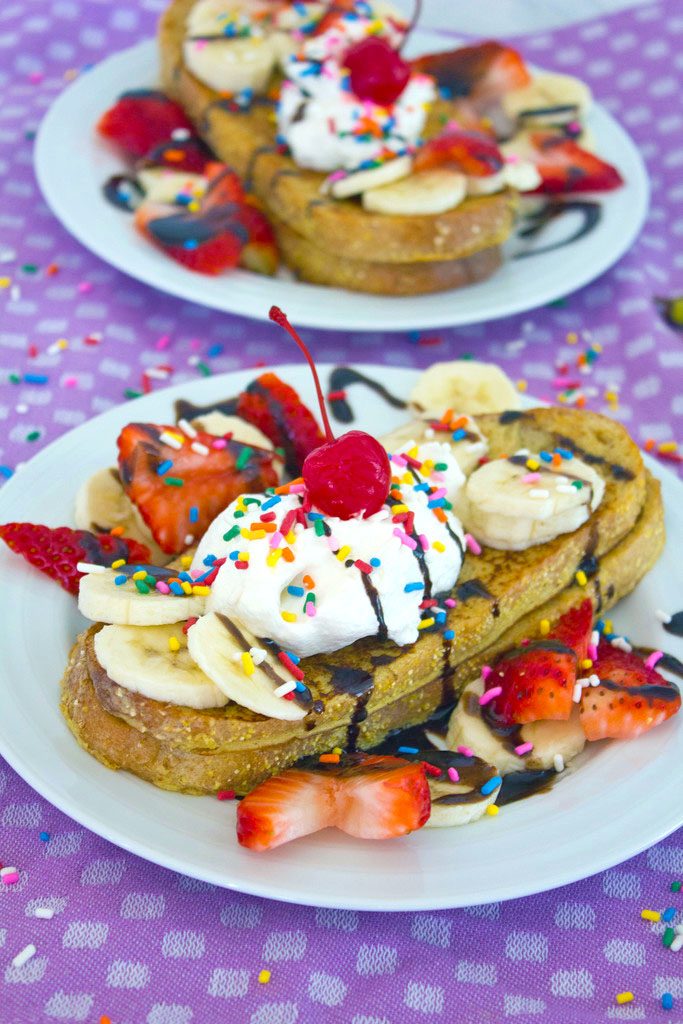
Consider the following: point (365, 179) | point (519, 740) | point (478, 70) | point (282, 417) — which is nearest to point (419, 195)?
point (365, 179)

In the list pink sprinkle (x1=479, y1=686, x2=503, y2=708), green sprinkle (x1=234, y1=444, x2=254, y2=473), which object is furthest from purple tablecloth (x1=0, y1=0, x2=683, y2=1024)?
green sprinkle (x1=234, y1=444, x2=254, y2=473)

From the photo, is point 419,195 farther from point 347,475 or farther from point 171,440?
point 347,475

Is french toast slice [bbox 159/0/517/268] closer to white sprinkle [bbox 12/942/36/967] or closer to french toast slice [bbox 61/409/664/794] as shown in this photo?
french toast slice [bbox 61/409/664/794]

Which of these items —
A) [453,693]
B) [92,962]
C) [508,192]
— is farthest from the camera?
[508,192]

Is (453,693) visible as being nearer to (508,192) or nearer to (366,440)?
(366,440)

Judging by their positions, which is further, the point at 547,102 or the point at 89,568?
the point at 547,102

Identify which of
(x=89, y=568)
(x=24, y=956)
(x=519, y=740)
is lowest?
(x=24, y=956)

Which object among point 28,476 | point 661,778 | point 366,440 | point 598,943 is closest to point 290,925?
point 598,943

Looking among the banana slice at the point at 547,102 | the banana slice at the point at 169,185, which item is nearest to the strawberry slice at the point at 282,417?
the banana slice at the point at 169,185
